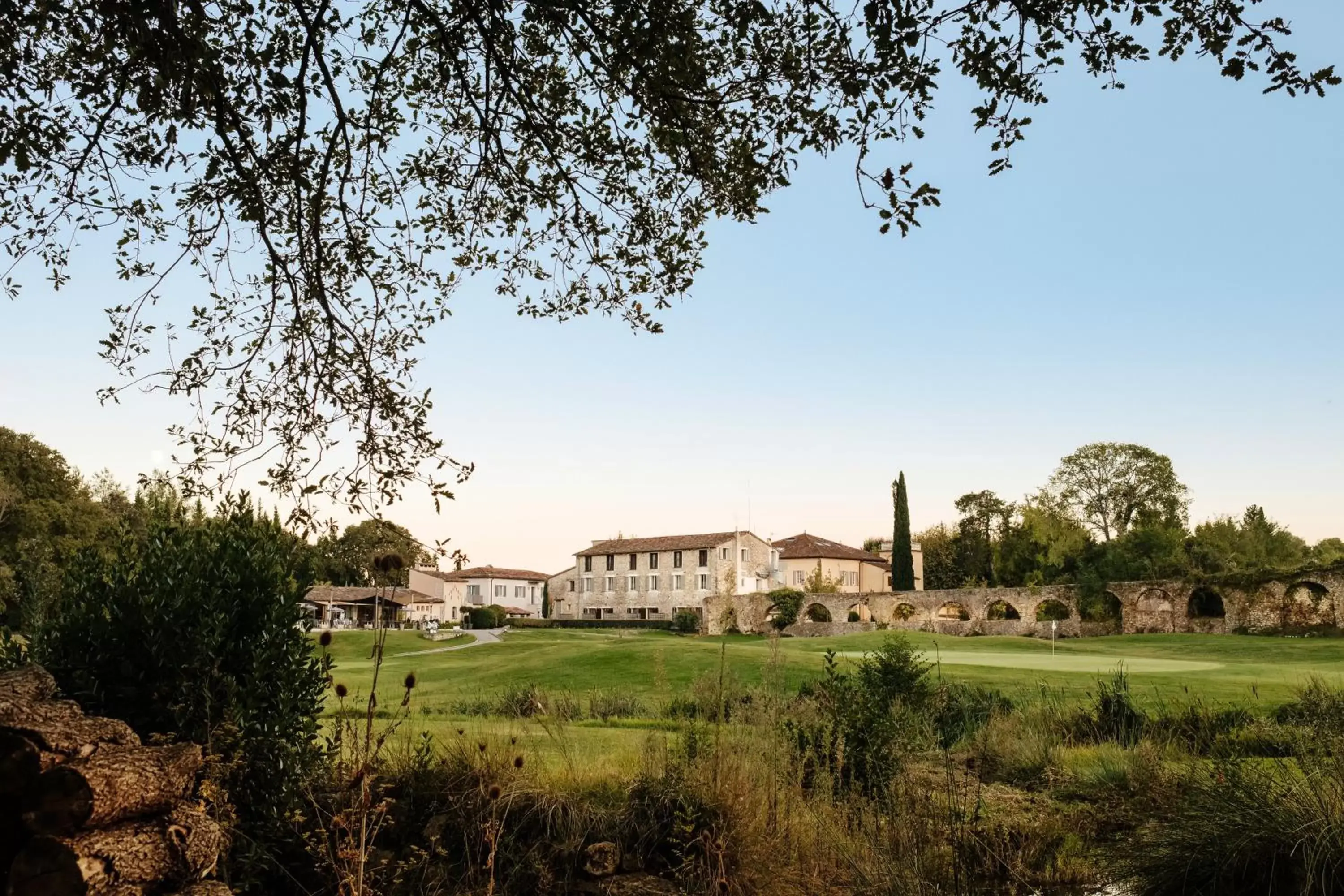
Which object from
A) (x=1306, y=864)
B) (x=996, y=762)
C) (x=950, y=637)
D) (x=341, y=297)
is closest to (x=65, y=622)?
(x=341, y=297)

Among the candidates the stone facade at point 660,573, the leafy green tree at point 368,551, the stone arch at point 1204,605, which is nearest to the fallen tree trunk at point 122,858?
the leafy green tree at point 368,551

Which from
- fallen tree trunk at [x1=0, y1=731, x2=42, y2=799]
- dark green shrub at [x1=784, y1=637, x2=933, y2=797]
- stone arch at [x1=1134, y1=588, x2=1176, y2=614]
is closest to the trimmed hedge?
stone arch at [x1=1134, y1=588, x2=1176, y2=614]

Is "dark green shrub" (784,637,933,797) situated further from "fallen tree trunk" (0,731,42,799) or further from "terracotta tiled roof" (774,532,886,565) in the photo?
"terracotta tiled roof" (774,532,886,565)

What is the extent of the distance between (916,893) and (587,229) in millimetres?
5464

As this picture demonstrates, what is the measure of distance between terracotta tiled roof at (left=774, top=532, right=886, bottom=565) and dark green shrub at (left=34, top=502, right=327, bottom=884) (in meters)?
68.1

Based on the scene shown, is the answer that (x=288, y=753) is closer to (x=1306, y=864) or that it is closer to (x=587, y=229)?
(x=587, y=229)

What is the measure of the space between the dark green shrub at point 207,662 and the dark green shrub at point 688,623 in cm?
5204

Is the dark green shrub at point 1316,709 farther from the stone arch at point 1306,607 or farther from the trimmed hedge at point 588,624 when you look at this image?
the trimmed hedge at point 588,624

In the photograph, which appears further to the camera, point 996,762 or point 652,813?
point 996,762

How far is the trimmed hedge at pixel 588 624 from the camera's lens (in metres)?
63.8

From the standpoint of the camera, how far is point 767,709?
22.6 ft

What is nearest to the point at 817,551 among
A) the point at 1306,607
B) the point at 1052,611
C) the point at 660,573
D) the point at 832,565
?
the point at 832,565

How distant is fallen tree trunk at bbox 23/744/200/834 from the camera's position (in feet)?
12.0

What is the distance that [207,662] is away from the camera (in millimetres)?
4688
